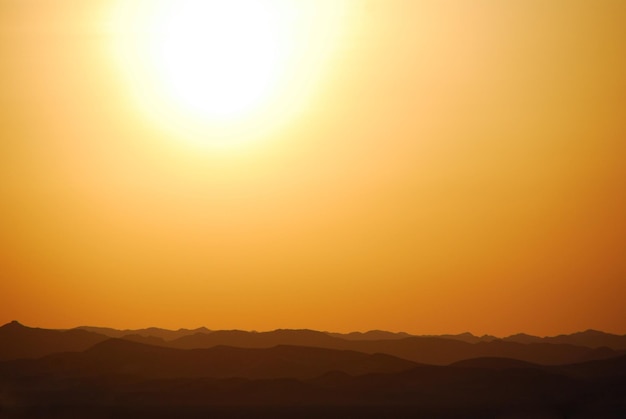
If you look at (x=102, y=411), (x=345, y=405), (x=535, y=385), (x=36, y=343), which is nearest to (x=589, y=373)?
(x=535, y=385)

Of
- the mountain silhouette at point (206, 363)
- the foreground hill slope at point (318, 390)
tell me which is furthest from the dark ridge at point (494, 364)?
the mountain silhouette at point (206, 363)

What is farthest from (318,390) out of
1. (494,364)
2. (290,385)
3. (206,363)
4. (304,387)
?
(206,363)

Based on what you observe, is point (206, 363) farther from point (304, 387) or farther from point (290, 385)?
point (304, 387)

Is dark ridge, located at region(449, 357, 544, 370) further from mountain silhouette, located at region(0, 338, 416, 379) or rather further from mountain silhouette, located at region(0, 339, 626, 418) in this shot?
mountain silhouette, located at region(0, 338, 416, 379)

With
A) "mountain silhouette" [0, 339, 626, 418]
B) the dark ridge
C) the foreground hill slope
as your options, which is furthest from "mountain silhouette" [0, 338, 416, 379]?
the dark ridge

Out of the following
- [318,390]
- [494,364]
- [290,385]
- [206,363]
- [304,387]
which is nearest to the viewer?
[318,390]

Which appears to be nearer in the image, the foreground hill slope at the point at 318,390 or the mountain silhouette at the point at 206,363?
the foreground hill slope at the point at 318,390

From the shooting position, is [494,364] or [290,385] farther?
[494,364]

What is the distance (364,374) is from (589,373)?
29955mm

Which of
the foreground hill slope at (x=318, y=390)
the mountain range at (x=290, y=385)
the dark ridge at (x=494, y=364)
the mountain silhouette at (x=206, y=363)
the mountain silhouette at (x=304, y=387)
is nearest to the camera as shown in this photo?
the foreground hill slope at (x=318, y=390)

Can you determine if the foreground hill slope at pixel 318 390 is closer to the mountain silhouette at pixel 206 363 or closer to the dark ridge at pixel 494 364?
the dark ridge at pixel 494 364

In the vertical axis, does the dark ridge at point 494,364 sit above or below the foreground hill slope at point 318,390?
above

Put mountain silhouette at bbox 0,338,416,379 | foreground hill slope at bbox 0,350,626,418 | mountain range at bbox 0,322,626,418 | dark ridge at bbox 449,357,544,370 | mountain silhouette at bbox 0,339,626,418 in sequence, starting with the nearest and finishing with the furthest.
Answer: foreground hill slope at bbox 0,350,626,418 → mountain silhouette at bbox 0,339,626,418 → mountain range at bbox 0,322,626,418 → dark ridge at bbox 449,357,544,370 → mountain silhouette at bbox 0,338,416,379

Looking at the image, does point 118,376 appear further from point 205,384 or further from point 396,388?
point 396,388
